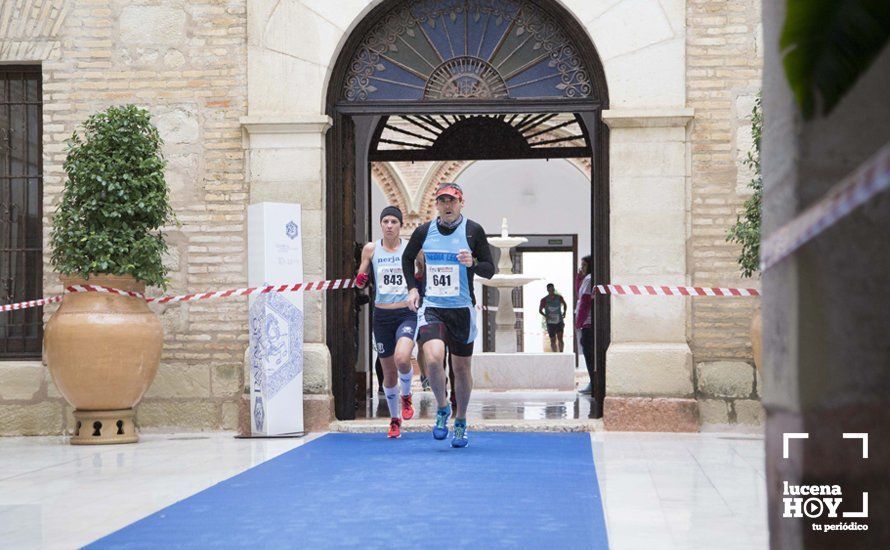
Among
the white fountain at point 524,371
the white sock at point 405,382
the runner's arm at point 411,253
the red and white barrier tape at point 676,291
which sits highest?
the runner's arm at point 411,253

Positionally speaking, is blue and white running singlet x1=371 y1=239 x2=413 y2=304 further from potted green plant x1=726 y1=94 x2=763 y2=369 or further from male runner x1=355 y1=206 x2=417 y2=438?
potted green plant x1=726 y1=94 x2=763 y2=369

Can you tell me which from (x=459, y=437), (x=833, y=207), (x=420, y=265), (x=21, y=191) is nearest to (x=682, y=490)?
(x=459, y=437)

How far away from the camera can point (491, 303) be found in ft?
85.8

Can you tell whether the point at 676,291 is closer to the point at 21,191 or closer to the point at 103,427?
the point at 103,427

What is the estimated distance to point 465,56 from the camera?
405 inches

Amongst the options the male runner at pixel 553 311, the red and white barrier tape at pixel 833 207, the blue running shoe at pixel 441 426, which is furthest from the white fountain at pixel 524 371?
the red and white barrier tape at pixel 833 207

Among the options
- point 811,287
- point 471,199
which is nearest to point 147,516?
point 811,287

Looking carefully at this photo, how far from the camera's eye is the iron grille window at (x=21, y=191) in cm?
1045

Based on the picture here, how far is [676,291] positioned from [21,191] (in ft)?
17.8

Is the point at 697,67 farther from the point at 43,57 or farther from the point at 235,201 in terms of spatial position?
the point at 43,57

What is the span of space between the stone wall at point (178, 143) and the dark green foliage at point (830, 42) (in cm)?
883

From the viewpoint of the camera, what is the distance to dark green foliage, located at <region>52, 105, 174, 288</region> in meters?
9.18

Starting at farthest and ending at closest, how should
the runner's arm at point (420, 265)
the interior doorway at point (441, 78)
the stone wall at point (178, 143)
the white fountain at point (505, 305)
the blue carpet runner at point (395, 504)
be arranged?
the white fountain at point (505, 305), the interior doorway at point (441, 78), the stone wall at point (178, 143), the runner's arm at point (420, 265), the blue carpet runner at point (395, 504)

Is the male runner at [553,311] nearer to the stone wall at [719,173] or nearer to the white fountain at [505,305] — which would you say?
the white fountain at [505,305]
